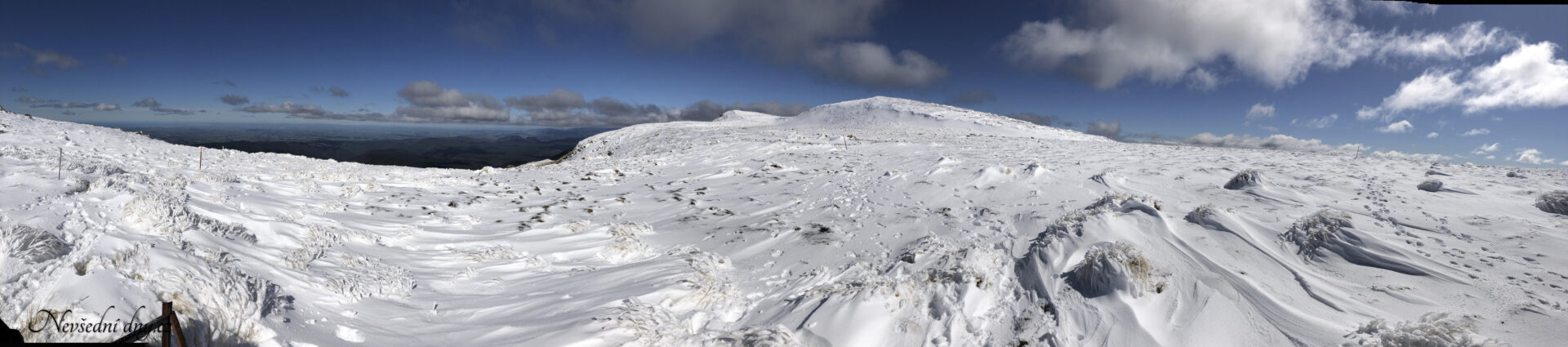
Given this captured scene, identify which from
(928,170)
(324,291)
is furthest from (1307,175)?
(324,291)

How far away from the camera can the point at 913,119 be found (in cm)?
3828

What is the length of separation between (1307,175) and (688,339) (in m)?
12.1

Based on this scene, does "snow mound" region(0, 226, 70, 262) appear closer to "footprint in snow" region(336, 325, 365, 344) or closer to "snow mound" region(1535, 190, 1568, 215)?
"footprint in snow" region(336, 325, 365, 344)

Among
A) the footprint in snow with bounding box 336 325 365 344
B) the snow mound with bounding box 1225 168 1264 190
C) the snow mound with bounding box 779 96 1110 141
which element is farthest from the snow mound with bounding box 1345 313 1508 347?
the snow mound with bounding box 779 96 1110 141

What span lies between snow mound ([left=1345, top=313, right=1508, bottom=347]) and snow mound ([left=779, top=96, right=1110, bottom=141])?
2851 centimetres

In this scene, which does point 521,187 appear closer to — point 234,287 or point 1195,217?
point 234,287

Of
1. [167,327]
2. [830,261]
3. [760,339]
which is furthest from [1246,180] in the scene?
[167,327]

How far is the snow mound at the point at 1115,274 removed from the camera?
4.71 metres

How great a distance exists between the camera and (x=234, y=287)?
3.92m

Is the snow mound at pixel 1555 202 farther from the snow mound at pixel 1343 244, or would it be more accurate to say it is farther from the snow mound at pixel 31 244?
the snow mound at pixel 31 244

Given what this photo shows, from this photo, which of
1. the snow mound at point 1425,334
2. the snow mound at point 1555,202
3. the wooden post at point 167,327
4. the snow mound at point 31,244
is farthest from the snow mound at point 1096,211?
the snow mound at point 31,244

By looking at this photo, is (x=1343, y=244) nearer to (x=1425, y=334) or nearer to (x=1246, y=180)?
(x=1425, y=334)

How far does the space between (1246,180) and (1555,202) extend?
2855mm

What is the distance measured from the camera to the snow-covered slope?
3896 millimetres
